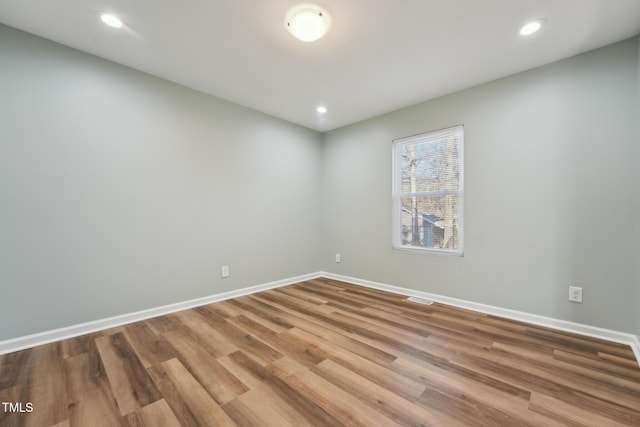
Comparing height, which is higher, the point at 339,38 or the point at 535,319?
the point at 339,38

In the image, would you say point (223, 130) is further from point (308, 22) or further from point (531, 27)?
point (531, 27)

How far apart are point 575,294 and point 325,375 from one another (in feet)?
7.55

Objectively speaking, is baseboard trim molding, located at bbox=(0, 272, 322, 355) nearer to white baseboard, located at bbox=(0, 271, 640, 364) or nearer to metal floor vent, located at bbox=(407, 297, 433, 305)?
white baseboard, located at bbox=(0, 271, 640, 364)

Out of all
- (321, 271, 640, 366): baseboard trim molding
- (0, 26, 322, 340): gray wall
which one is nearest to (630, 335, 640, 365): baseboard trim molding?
(321, 271, 640, 366): baseboard trim molding

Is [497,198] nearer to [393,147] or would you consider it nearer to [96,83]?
[393,147]

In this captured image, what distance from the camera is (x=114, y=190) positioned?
7.99 ft

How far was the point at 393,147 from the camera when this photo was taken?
3.53 m

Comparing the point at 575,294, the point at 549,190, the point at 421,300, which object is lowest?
the point at 421,300

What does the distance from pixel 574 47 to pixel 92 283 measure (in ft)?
15.2

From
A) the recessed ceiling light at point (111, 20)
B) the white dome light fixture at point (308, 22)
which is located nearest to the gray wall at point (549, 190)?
the white dome light fixture at point (308, 22)

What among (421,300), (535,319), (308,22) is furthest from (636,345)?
(308,22)

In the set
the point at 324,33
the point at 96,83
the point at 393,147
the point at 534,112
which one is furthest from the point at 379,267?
the point at 96,83

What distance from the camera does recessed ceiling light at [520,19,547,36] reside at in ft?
6.27

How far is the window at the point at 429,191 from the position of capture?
9.80 feet
